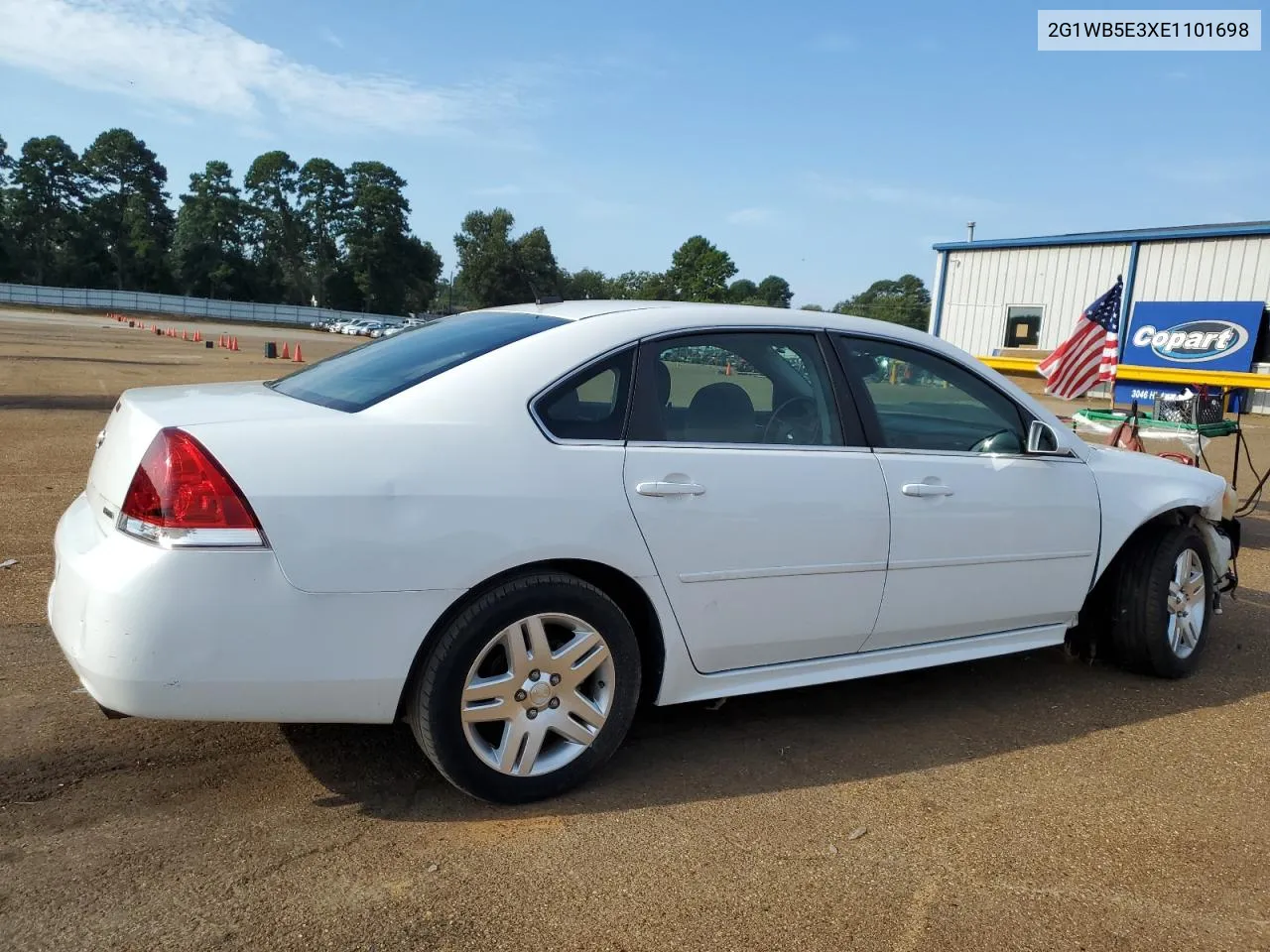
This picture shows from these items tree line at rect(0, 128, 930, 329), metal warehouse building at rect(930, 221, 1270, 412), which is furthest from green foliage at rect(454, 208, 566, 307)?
metal warehouse building at rect(930, 221, 1270, 412)

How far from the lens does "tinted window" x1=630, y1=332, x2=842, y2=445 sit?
3307mm

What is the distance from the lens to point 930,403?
4035 mm

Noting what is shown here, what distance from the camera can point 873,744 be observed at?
3.69m

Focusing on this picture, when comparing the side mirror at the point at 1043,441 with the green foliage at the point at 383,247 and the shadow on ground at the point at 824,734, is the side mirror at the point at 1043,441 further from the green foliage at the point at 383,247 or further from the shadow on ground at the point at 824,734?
the green foliage at the point at 383,247

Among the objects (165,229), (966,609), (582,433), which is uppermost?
(165,229)

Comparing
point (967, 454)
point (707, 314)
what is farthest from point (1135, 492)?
point (707, 314)

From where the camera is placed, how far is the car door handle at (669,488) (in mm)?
3092

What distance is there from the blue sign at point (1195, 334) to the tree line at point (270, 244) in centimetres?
5002

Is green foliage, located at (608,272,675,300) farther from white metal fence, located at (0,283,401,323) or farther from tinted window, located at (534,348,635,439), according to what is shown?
tinted window, located at (534,348,635,439)

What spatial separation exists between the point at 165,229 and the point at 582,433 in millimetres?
102178

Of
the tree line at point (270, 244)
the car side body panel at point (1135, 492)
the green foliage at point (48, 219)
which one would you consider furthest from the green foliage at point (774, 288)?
the car side body panel at point (1135, 492)

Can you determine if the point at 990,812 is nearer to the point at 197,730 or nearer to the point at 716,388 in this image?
the point at 716,388

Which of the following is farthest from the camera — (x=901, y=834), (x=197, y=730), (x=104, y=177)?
(x=104, y=177)

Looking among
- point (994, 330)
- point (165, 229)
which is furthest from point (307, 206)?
point (994, 330)
